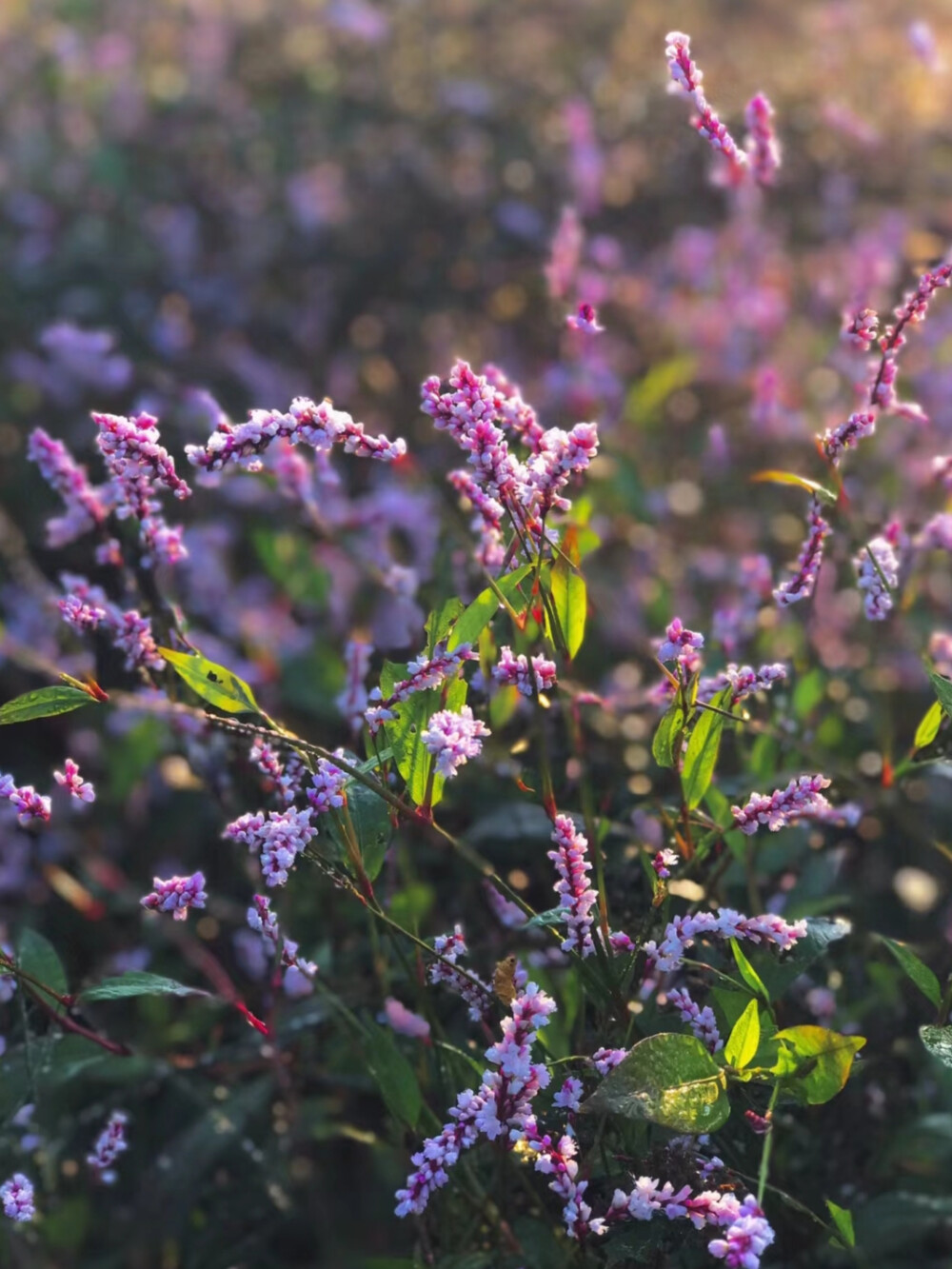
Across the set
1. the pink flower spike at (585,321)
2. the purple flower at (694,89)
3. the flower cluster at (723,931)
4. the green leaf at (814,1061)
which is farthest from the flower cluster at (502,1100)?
the purple flower at (694,89)

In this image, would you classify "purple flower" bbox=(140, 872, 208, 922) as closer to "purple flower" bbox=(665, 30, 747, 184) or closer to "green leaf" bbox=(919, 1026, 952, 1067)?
"green leaf" bbox=(919, 1026, 952, 1067)

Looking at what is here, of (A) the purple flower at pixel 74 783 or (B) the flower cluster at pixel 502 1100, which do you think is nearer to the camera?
(B) the flower cluster at pixel 502 1100

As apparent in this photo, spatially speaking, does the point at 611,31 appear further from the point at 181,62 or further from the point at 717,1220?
the point at 717,1220

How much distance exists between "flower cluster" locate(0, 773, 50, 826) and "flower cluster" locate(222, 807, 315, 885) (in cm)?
20

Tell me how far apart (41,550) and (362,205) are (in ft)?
6.81

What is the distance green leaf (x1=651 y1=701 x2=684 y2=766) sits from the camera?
1358 mm

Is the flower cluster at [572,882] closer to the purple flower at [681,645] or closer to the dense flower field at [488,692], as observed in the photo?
the dense flower field at [488,692]

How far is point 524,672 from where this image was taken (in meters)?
1.34

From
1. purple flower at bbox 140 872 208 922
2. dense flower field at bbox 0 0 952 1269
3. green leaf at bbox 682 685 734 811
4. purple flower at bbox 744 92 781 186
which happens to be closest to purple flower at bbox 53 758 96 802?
dense flower field at bbox 0 0 952 1269

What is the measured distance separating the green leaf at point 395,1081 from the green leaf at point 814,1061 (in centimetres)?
38

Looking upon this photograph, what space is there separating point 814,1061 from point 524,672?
443 mm

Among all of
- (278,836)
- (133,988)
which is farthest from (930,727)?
(133,988)

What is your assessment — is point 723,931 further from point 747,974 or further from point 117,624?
point 117,624

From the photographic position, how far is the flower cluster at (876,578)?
4.84 feet
